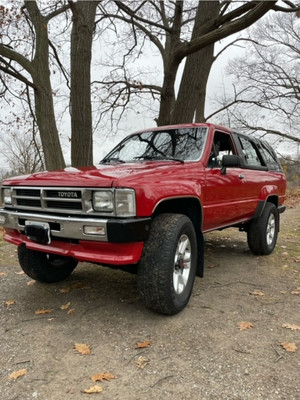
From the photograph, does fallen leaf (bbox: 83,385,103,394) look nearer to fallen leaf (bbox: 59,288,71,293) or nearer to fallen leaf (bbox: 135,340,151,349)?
fallen leaf (bbox: 135,340,151,349)

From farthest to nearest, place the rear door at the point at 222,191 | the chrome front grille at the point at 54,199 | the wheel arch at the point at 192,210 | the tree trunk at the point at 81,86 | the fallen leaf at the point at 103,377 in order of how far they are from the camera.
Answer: the tree trunk at the point at 81,86
the rear door at the point at 222,191
the wheel arch at the point at 192,210
the chrome front grille at the point at 54,199
the fallen leaf at the point at 103,377

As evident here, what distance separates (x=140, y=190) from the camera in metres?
2.82

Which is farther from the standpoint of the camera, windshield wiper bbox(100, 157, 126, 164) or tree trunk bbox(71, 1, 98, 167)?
tree trunk bbox(71, 1, 98, 167)

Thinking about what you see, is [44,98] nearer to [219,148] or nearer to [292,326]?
[219,148]

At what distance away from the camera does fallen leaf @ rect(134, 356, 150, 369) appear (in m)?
2.46

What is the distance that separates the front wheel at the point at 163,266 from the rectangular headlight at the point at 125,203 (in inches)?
14.8

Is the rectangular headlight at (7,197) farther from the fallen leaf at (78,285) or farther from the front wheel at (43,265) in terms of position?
the fallen leaf at (78,285)

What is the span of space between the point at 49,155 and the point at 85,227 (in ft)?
20.7

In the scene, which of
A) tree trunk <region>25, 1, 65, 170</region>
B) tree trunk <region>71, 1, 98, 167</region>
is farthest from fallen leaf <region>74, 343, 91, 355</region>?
tree trunk <region>25, 1, 65, 170</region>

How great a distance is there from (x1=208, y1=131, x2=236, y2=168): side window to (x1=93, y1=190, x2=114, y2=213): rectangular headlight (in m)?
1.72

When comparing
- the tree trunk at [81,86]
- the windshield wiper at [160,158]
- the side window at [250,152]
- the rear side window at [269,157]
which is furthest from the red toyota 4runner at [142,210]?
the tree trunk at [81,86]

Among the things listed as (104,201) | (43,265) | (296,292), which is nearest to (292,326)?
(296,292)

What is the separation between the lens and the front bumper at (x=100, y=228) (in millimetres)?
2703

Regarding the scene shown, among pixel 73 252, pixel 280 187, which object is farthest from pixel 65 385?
pixel 280 187
